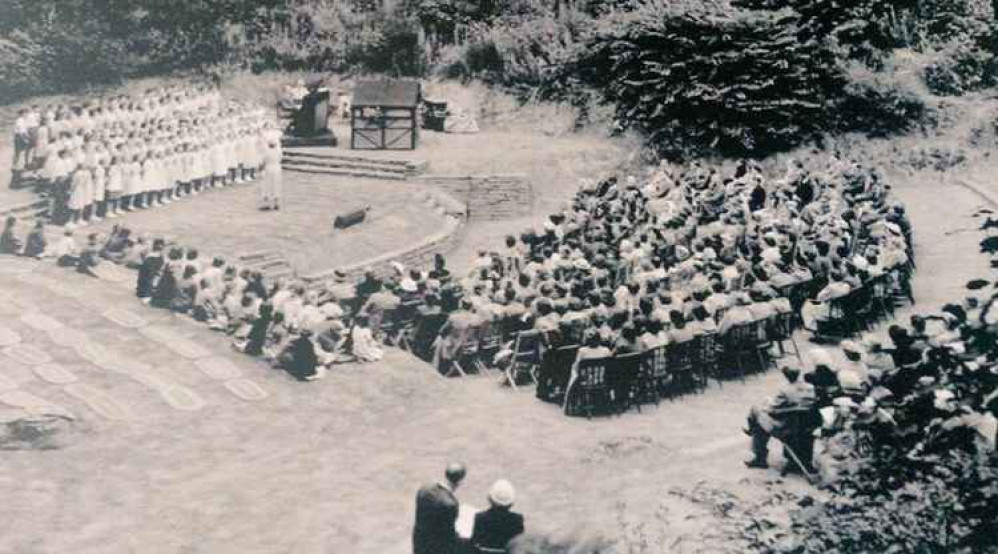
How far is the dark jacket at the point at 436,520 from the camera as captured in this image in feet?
34.5

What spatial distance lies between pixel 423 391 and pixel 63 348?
496 centimetres

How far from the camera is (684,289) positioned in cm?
1811

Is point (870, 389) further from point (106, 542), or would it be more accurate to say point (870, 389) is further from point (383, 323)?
point (383, 323)

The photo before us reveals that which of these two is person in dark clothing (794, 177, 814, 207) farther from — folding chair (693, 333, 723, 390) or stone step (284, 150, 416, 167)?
stone step (284, 150, 416, 167)

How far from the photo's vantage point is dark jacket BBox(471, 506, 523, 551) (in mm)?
10484

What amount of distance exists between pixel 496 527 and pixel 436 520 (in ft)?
1.75

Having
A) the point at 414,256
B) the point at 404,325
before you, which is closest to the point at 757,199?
the point at 414,256

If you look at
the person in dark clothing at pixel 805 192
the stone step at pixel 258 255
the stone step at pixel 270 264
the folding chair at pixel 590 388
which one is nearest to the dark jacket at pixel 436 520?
the folding chair at pixel 590 388

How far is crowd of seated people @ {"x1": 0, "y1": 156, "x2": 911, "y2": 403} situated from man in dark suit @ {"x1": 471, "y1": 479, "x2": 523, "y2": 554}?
210 inches

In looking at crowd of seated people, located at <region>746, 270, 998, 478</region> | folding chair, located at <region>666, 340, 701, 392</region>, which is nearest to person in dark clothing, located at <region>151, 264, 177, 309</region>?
folding chair, located at <region>666, 340, 701, 392</region>

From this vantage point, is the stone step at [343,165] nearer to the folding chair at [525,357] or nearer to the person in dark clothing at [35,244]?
the person in dark clothing at [35,244]

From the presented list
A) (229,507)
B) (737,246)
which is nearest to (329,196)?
(737,246)

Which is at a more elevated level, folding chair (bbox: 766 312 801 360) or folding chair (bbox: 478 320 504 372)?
folding chair (bbox: 766 312 801 360)

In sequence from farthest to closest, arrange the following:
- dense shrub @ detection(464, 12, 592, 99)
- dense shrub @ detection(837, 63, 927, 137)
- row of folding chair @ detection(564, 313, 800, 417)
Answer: dense shrub @ detection(464, 12, 592, 99)
dense shrub @ detection(837, 63, 927, 137)
row of folding chair @ detection(564, 313, 800, 417)
